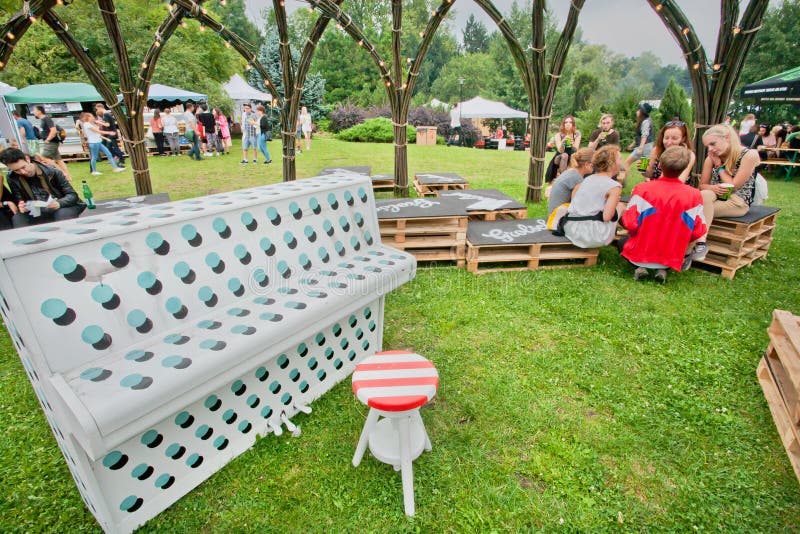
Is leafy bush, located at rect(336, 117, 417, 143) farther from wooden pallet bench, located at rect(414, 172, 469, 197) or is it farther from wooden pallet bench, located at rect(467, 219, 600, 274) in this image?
wooden pallet bench, located at rect(467, 219, 600, 274)

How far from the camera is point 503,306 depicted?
13.3 feet

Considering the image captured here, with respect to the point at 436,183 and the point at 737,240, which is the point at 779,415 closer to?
the point at 737,240

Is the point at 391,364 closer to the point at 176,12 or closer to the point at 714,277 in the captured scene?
the point at 714,277

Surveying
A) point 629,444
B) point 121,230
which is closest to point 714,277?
point 629,444

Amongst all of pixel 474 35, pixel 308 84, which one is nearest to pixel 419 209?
pixel 308 84

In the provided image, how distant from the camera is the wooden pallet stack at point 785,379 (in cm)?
228

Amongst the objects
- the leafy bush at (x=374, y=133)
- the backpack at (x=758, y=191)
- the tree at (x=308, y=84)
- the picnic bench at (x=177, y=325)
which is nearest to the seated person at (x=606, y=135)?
the backpack at (x=758, y=191)

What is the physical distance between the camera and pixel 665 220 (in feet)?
14.0

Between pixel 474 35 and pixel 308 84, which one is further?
pixel 474 35

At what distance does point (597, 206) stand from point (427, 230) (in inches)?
77.1

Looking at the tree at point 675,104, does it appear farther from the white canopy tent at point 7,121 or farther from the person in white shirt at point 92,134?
the white canopy tent at point 7,121

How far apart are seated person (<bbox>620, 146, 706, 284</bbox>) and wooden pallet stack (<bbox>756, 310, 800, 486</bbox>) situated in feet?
4.89

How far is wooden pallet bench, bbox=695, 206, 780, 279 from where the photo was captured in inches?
180

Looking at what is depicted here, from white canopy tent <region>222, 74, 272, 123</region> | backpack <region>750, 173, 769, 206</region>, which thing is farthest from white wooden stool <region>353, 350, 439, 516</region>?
white canopy tent <region>222, 74, 272, 123</region>
